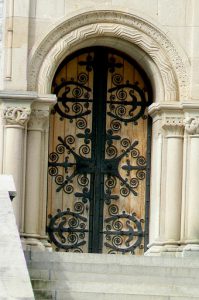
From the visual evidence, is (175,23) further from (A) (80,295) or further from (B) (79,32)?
(A) (80,295)

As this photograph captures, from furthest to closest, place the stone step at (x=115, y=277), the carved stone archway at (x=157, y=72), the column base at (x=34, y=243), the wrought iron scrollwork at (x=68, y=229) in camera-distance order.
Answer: the wrought iron scrollwork at (x=68, y=229) → the carved stone archway at (x=157, y=72) → the column base at (x=34, y=243) → the stone step at (x=115, y=277)

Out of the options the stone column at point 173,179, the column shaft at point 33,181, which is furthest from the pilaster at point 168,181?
the column shaft at point 33,181

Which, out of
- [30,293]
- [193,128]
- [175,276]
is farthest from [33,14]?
[30,293]

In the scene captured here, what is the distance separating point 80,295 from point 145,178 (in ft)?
18.7

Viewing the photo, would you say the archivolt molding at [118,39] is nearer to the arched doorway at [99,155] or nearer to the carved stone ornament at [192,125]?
the carved stone ornament at [192,125]

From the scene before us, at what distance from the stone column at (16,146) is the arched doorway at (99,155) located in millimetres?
1081

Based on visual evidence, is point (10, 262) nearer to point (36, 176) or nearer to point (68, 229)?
point (36, 176)

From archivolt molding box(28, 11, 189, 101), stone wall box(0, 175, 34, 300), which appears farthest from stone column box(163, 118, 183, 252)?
stone wall box(0, 175, 34, 300)

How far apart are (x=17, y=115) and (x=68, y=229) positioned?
2.13m

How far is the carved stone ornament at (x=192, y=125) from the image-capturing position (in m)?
26.9

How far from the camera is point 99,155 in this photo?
27.9 m

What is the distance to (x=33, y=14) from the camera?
27125 mm

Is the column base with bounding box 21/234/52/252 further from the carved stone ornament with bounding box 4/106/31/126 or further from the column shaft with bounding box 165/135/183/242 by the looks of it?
the column shaft with bounding box 165/135/183/242

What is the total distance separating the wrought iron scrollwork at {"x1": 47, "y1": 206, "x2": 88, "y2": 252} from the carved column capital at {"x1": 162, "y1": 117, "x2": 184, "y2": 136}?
184 centimetres
